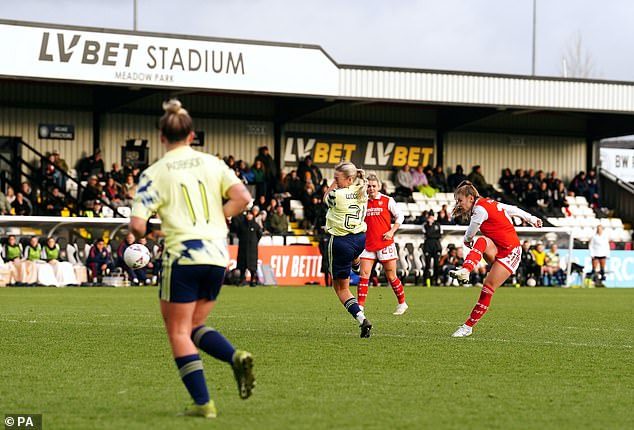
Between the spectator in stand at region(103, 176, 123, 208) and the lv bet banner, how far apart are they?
8.75m

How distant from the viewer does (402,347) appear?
12141 millimetres

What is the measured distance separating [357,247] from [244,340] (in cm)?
185

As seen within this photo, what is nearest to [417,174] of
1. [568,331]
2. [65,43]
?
[65,43]

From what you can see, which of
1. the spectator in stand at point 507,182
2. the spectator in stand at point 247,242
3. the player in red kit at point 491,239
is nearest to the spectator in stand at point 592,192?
the spectator in stand at point 507,182

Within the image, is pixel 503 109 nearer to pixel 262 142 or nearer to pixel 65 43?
pixel 262 142

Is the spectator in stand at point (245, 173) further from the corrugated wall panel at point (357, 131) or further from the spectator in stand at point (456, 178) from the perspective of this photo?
the spectator in stand at point (456, 178)

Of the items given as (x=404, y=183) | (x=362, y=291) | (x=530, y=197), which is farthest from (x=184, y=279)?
(x=530, y=197)

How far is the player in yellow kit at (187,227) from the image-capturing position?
7168 millimetres

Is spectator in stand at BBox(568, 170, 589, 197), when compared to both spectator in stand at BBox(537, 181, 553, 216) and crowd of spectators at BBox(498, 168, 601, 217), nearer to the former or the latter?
crowd of spectators at BBox(498, 168, 601, 217)

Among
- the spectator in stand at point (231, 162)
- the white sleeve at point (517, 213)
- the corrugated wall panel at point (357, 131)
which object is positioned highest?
the corrugated wall panel at point (357, 131)

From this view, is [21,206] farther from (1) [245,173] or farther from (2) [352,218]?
(2) [352,218]

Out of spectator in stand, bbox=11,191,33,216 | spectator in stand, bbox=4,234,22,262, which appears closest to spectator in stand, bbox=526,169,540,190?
spectator in stand, bbox=11,191,33,216

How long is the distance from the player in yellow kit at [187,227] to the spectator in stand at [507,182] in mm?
35234

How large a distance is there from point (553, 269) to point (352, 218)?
2300 centimetres
